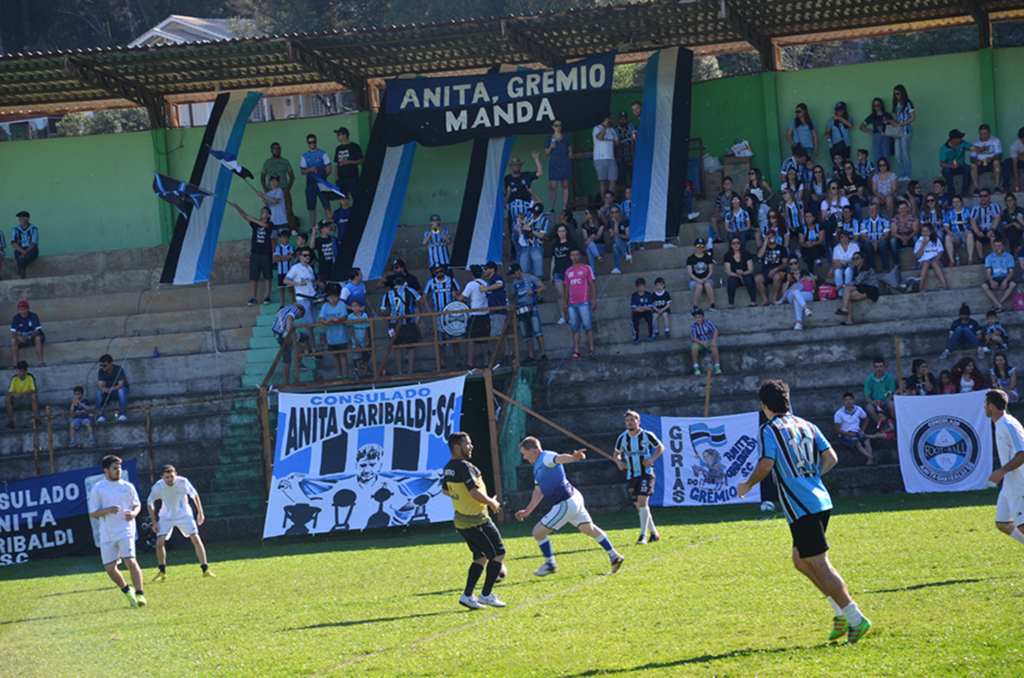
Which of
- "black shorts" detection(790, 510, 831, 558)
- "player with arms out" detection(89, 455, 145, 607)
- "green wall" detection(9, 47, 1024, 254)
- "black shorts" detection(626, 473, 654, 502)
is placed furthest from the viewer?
"green wall" detection(9, 47, 1024, 254)

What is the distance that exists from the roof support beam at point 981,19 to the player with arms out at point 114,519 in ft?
66.9

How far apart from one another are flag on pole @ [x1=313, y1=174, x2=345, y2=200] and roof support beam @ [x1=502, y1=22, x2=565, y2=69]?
5085 millimetres

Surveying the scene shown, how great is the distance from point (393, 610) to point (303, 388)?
33.9 feet

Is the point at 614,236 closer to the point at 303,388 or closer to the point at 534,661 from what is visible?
the point at 303,388

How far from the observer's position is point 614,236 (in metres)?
24.2

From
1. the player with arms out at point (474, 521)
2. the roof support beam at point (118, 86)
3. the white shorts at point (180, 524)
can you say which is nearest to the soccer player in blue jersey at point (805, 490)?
the player with arms out at point (474, 521)

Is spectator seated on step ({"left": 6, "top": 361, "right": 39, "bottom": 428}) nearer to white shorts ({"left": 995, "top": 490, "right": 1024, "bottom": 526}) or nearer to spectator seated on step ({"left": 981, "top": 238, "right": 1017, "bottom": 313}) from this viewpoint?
spectator seated on step ({"left": 981, "top": 238, "right": 1017, "bottom": 313})

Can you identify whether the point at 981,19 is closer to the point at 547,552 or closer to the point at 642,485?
the point at 642,485

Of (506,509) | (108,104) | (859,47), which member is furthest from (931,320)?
(859,47)

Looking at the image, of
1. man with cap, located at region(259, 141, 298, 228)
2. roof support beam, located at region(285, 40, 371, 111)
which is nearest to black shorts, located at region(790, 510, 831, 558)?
roof support beam, located at region(285, 40, 371, 111)

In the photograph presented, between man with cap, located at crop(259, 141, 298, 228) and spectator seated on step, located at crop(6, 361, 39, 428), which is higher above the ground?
man with cap, located at crop(259, 141, 298, 228)

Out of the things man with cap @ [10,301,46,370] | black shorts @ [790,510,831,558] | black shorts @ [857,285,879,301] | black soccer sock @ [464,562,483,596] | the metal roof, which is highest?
the metal roof

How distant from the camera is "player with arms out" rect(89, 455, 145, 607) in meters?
13.5

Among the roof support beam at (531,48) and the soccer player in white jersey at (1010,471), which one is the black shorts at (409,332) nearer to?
the roof support beam at (531,48)
